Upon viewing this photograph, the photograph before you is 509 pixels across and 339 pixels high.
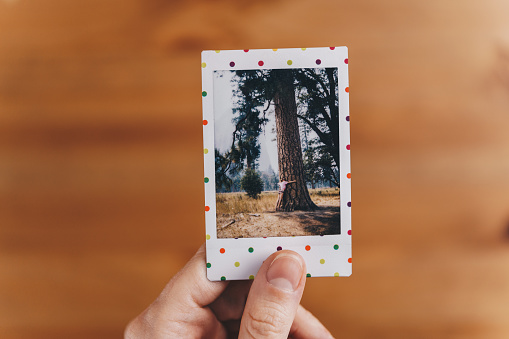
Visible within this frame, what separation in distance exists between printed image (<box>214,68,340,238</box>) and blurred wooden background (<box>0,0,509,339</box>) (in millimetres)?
207

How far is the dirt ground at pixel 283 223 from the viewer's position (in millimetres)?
556

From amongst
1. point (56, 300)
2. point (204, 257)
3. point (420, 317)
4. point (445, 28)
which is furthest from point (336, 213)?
point (56, 300)

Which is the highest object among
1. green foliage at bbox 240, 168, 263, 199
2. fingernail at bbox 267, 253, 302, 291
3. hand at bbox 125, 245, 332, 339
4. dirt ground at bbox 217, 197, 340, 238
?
green foliage at bbox 240, 168, 263, 199

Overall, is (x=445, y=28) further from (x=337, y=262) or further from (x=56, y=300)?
(x=56, y=300)

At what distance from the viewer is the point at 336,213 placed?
57 cm

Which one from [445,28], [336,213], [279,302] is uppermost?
[445,28]

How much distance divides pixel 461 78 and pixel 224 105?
0.56 metres

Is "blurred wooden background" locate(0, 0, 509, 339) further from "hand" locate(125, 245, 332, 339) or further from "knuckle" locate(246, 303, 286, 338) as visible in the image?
"knuckle" locate(246, 303, 286, 338)

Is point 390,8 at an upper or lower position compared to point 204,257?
upper

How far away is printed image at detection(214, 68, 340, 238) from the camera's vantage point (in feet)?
1.83

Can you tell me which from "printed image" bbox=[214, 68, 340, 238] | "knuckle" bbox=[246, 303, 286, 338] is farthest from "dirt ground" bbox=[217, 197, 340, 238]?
"knuckle" bbox=[246, 303, 286, 338]

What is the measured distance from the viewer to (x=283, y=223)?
0.56 meters

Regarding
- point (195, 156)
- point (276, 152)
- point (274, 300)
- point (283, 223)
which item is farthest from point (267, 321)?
point (195, 156)

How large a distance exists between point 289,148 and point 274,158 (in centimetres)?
3
